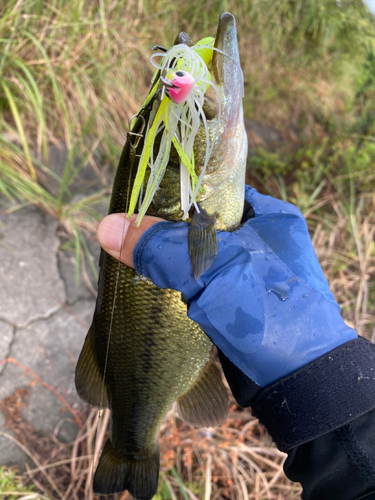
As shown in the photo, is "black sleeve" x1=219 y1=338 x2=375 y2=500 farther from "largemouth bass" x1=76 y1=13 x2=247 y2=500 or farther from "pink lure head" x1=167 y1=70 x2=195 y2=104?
"pink lure head" x1=167 y1=70 x2=195 y2=104

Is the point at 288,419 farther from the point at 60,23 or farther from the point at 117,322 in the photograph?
the point at 60,23

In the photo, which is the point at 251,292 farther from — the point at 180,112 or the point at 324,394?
the point at 180,112

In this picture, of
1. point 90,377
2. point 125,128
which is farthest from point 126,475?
point 125,128

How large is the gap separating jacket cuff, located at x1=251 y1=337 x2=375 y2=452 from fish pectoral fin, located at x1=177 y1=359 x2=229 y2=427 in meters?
0.41

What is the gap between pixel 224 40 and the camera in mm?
1154

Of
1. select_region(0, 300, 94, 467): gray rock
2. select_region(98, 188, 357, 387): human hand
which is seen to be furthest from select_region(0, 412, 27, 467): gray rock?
A: select_region(98, 188, 357, 387): human hand

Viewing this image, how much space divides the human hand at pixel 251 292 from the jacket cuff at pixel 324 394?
40 mm

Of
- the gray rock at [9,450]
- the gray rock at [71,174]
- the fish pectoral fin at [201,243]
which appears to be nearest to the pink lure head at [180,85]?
the fish pectoral fin at [201,243]

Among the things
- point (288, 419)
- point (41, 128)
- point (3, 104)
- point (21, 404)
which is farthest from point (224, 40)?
point (21, 404)

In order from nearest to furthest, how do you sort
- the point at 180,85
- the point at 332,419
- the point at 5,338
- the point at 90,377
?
the point at 180,85
the point at 332,419
the point at 90,377
the point at 5,338

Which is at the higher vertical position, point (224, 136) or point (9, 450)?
point (224, 136)

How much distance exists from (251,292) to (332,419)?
506 millimetres

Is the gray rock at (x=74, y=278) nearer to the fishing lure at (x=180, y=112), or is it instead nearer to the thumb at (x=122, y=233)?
the thumb at (x=122, y=233)

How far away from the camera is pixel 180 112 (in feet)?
3.67
